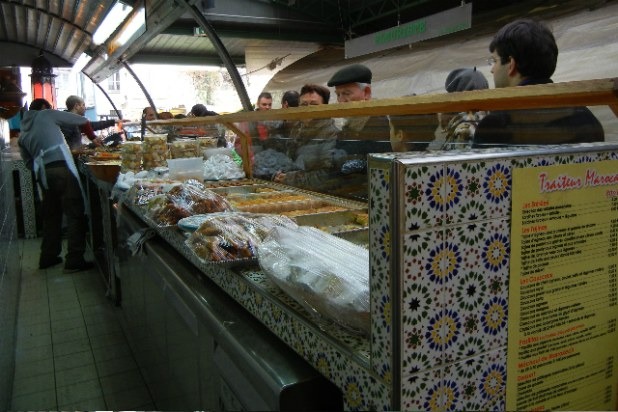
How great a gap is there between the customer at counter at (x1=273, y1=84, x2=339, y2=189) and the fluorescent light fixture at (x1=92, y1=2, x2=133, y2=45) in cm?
349

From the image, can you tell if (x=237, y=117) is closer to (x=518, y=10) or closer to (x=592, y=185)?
(x=592, y=185)

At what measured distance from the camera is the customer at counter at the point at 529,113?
137 cm

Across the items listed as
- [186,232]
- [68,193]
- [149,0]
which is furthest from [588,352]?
[68,193]

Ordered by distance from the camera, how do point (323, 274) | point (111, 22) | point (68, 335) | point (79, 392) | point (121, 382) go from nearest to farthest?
point (323, 274) → point (79, 392) → point (121, 382) → point (68, 335) → point (111, 22)

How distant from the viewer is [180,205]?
214cm

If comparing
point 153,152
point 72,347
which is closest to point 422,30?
point 153,152

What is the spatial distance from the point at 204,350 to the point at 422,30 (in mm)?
4678

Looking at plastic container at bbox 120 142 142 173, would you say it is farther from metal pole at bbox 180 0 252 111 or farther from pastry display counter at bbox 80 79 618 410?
pastry display counter at bbox 80 79 618 410

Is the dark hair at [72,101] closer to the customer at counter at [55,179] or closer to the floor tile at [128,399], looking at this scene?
the customer at counter at [55,179]

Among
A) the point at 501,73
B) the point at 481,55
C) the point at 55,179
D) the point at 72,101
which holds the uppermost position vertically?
the point at 481,55

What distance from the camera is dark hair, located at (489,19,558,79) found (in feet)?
6.35

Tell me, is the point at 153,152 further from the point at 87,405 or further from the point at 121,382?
the point at 87,405

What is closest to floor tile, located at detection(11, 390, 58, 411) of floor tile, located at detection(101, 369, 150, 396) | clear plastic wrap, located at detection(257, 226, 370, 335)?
floor tile, located at detection(101, 369, 150, 396)

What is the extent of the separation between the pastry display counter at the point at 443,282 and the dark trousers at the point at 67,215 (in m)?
5.05
